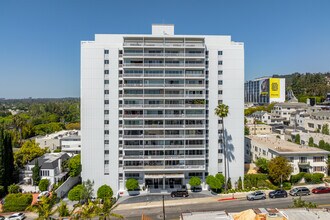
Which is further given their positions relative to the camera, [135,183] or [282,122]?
[282,122]

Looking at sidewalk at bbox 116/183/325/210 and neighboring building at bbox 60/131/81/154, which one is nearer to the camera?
sidewalk at bbox 116/183/325/210

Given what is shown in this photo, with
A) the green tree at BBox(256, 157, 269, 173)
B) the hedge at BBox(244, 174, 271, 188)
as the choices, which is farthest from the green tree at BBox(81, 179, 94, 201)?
the green tree at BBox(256, 157, 269, 173)

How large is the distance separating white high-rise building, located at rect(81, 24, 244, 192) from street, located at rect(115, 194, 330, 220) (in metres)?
8.62

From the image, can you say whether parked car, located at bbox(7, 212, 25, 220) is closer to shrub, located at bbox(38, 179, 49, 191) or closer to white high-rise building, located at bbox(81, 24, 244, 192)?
shrub, located at bbox(38, 179, 49, 191)

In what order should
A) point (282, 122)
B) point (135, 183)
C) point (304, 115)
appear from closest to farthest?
point (135, 183) → point (304, 115) → point (282, 122)

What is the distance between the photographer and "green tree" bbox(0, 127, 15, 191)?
5489 cm

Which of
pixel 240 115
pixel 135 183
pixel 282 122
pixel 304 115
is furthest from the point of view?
pixel 282 122

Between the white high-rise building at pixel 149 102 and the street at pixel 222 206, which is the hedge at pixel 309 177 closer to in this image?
the street at pixel 222 206

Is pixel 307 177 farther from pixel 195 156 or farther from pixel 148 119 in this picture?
pixel 148 119

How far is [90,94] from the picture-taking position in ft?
184

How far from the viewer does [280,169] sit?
2141 inches

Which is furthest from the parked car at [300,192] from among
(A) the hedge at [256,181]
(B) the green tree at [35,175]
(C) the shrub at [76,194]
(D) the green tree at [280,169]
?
(B) the green tree at [35,175]

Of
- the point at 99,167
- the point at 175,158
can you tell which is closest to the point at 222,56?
the point at 175,158

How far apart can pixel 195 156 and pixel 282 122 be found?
3612 inches
